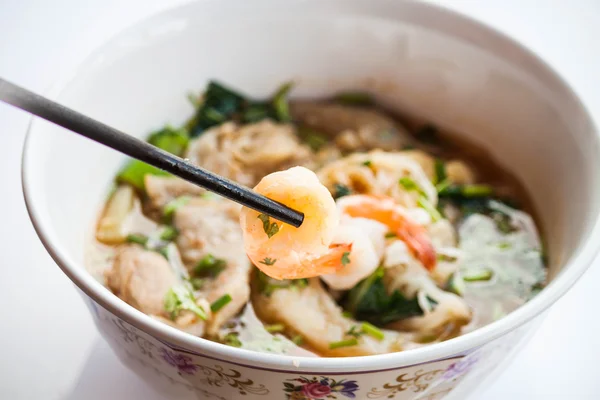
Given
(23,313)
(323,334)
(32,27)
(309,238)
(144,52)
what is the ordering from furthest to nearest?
(32,27) → (144,52) → (23,313) → (323,334) → (309,238)

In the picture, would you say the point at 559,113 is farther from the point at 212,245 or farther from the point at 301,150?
the point at 212,245

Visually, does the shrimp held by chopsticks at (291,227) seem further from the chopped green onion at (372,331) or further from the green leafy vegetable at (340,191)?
the green leafy vegetable at (340,191)

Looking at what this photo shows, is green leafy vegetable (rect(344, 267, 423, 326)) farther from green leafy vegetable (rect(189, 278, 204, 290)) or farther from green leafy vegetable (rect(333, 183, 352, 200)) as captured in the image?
green leafy vegetable (rect(189, 278, 204, 290))

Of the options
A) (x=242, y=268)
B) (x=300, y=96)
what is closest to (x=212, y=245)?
(x=242, y=268)

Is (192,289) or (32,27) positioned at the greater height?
(32,27)

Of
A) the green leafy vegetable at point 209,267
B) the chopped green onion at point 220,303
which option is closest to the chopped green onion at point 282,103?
the green leafy vegetable at point 209,267

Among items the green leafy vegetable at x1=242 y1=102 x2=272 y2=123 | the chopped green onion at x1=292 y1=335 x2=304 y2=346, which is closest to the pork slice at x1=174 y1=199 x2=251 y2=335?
the chopped green onion at x1=292 y1=335 x2=304 y2=346
